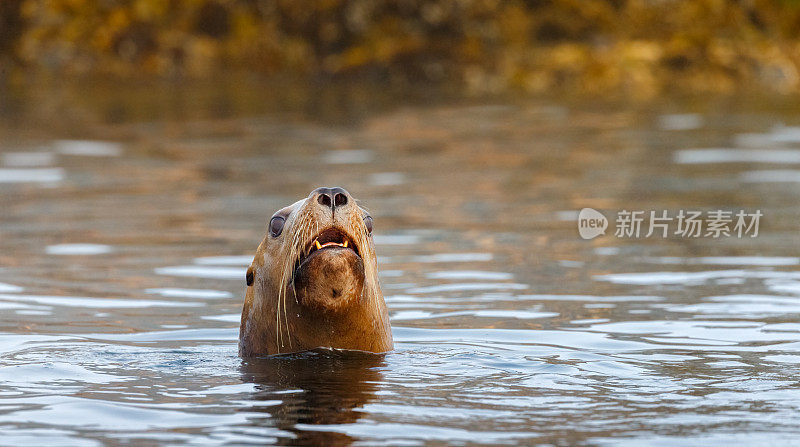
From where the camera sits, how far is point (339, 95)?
28797 mm

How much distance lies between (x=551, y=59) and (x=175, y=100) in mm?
7616

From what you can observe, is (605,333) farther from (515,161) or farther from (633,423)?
(515,161)

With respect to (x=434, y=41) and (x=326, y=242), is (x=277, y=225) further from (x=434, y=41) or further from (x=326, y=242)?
(x=434, y=41)

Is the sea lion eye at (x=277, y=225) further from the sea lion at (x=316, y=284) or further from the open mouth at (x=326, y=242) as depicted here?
the open mouth at (x=326, y=242)

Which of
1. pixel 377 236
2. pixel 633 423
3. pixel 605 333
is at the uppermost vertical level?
pixel 377 236

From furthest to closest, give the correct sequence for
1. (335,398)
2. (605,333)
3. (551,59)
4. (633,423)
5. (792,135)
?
(551,59), (792,135), (605,333), (335,398), (633,423)

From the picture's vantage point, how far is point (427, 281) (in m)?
11.9

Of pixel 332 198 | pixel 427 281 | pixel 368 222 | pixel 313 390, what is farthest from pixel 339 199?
pixel 427 281

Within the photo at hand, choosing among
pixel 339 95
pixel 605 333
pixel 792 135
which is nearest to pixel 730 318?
pixel 605 333

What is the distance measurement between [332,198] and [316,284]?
1.49 ft

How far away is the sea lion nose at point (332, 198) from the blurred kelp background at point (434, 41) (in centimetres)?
2169

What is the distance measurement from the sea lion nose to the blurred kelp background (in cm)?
2169

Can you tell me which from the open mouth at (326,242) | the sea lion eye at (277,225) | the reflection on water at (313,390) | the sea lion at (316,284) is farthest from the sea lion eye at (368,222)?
the reflection on water at (313,390)

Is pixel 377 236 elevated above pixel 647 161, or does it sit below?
below
